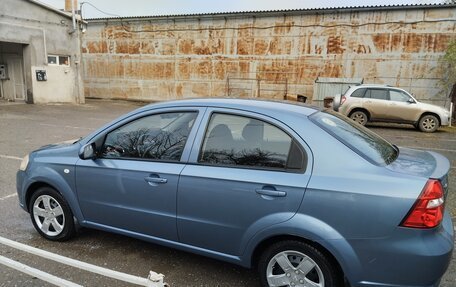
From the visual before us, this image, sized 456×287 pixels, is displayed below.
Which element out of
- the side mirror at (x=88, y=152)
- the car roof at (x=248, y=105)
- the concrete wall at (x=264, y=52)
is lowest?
the side mirror at (x=88, y=152)

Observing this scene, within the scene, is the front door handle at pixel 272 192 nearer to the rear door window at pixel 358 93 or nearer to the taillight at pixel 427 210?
the taillight at pixel 427 210

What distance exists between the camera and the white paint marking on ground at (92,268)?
8.04 ft

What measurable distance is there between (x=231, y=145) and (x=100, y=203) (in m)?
1.42

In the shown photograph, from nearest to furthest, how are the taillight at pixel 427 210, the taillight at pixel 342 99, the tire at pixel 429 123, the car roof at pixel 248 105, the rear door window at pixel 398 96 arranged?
the taillight at pixel 427 210
the car roof at pixel 248 105
the tire at pixel 429 123
the rear door window at pixel 398 96
the taillight at pixel 342 99

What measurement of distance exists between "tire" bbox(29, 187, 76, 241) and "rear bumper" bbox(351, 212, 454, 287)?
9.10 ft

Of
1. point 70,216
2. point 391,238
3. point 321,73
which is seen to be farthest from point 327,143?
point 321,73

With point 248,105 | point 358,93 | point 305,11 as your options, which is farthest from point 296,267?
point 305,11

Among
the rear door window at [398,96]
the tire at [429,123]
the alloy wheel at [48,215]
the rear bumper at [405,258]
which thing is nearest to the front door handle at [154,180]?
the alloy wheel at [48,215]

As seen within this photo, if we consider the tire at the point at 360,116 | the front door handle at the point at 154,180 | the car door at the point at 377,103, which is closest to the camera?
the front door handle at the point at 154,180

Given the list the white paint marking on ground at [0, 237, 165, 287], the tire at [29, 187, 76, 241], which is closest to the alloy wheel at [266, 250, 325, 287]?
the white paint marking on ground at [0, 237, 165, 287]

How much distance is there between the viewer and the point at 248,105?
115 inches

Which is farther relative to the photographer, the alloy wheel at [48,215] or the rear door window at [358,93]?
the rear door window at [358,93]

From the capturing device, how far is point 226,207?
2709 millimetres

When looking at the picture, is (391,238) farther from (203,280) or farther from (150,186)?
(150,186)
